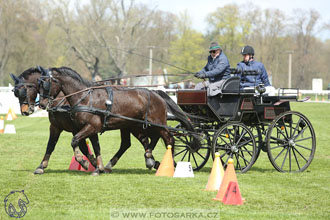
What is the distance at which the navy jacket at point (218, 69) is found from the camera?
10125mm

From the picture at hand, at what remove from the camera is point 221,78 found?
1038cm

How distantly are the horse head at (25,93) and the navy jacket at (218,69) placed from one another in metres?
3.18

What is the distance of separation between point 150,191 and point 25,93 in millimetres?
3076

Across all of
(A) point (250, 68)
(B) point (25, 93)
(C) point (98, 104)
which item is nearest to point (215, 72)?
(A) point (250, 68)

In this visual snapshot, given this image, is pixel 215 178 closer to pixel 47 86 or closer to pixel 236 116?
pixel 236 116

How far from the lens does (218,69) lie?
33.2 feet

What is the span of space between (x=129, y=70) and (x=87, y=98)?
62030 millimetres

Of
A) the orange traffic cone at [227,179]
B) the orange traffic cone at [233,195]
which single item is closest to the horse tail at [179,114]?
the orange traffic cone at [227,179]

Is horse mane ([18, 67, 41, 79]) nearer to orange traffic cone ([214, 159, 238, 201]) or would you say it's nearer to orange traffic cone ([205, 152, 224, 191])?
orange traffic cone ([205, 152, 224, 191])

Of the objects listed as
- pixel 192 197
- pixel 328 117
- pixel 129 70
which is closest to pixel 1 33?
pixel 129 70

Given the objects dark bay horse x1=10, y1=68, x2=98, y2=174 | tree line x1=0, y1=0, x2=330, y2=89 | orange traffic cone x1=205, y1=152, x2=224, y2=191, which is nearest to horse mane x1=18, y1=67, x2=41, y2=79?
dark bay horse x1=10, y1=68, x2=98, y2=174

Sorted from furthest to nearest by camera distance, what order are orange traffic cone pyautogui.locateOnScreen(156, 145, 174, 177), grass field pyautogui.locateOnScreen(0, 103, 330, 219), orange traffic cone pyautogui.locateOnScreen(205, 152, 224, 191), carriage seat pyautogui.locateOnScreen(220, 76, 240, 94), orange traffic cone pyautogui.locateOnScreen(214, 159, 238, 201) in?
carriage seat pyautogui.locateOnScreen(220, 76, 240, 94) < orange traffic cone pyautogui.locateOnScreen(156, 145, 174, 177) < orange traffic cone pyautogui.locateOnScreen(205, 152, 224, 191) < orange traffic cone pyautogui.locateOnScreen(214, 159, 238, 201) < grass field pyautogui.locateOnScreen(0, 103, 330, 219)

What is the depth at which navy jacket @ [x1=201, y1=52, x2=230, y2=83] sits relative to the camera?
10125 mm

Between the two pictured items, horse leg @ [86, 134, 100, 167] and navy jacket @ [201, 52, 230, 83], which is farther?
navy jacket @ [201, 52, 230, 83]
